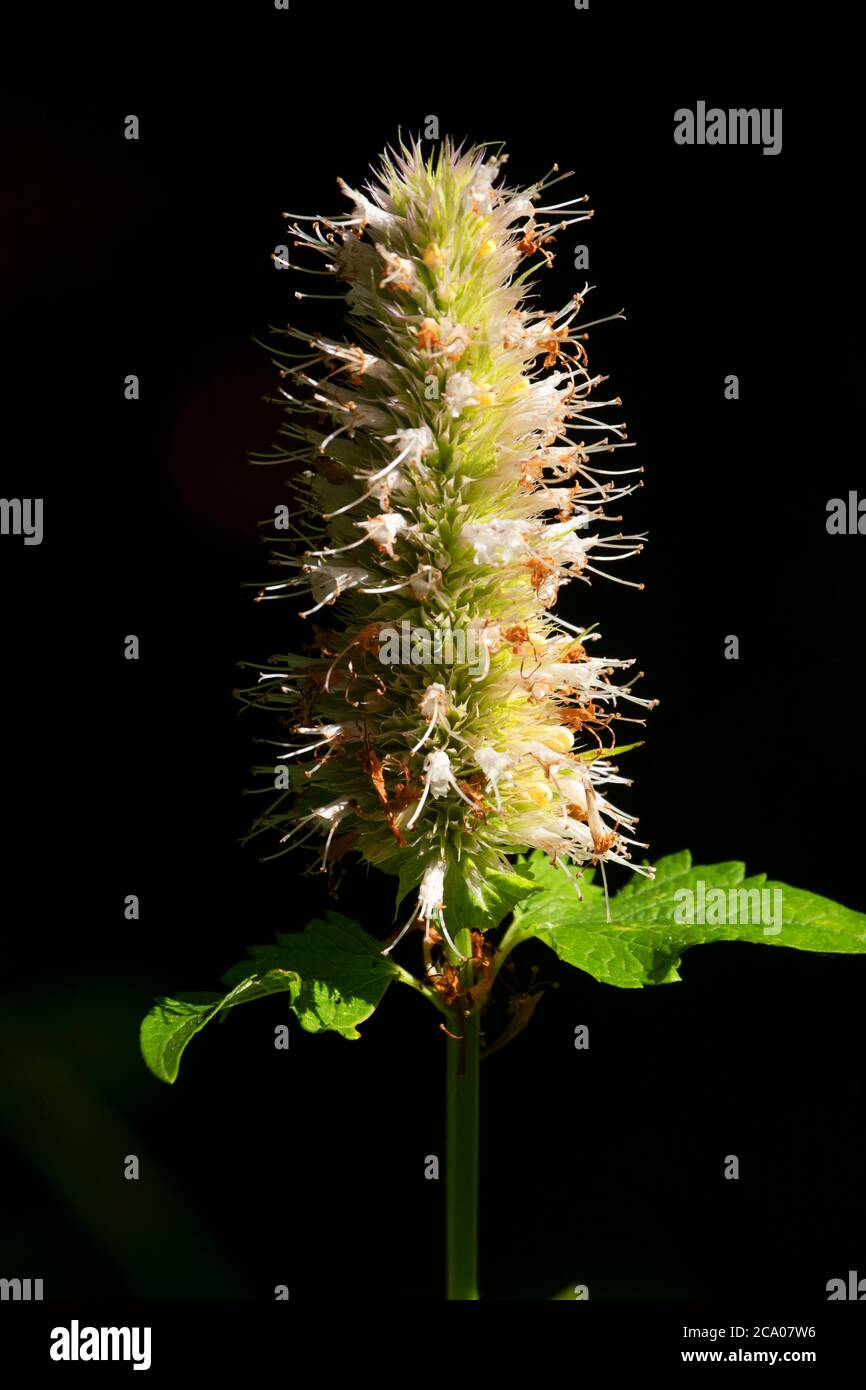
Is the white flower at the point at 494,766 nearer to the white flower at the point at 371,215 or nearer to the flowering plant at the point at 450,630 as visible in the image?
the flowering plant at the point at 450,630

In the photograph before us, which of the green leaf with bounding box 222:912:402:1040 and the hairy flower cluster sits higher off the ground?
the hairy flower cluster

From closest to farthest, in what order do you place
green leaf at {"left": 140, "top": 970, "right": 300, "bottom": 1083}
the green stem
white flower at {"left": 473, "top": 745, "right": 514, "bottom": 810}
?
green leaf at {"left": 140, "top": 970, "right": 300, "bottom": 1083} → white flower at {"left": 473, "top": 745, "right": 514, "bottom": 810} → the green stem

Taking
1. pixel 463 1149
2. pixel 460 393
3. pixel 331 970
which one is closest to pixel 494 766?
pixel 331 970

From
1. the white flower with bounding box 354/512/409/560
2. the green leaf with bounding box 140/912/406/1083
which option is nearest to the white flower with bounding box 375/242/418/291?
the white flower with bounding box 354/512/409/560

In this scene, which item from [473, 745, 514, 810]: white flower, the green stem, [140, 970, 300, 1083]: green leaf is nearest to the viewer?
[140, 970, 300, 1083]: green leaf

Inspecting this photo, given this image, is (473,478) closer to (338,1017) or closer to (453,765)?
(453,765)

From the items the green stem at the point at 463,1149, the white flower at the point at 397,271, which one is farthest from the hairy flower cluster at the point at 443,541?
the green stem at the point at 463,1149

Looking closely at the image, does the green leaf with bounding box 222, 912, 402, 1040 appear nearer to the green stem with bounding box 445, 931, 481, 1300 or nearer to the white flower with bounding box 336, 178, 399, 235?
the green stem with bounding box 445, 931, 481, 1300
